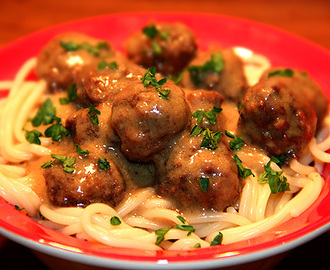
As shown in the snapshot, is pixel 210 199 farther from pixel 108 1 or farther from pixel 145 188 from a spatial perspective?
pixel 108 1

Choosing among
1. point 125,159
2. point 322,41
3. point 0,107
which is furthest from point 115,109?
point 322,41

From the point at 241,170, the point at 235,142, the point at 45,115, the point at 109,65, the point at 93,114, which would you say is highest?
the point at 109,65

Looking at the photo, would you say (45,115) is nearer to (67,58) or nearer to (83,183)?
(67,58)

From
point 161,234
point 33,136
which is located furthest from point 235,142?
point 33,136

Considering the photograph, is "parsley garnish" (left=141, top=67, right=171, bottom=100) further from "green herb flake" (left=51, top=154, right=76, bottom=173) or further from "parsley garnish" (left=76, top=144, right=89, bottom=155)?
"green herb flake" (left=51, top=154, right=76, bottom=173)

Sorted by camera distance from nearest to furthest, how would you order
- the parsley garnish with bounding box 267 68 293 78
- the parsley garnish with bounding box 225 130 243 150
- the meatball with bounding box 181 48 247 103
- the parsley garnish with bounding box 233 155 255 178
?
the parsley garnish with bounding box 233 155 255 178 → the parsley garnish with bounding box 225 130 243 150 → the parsley garnish with bounding box 267 68 293 78 → the meatball with bounding box 181 48 247 103

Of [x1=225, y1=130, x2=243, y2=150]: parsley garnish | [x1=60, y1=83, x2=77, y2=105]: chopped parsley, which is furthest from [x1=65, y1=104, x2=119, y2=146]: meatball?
Result: [x1=225, y1=130, x2=243, y2=150]: parsley garnish

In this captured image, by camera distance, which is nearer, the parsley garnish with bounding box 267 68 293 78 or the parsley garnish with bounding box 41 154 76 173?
the parsley garnish with bounding box 41 154 76 173
